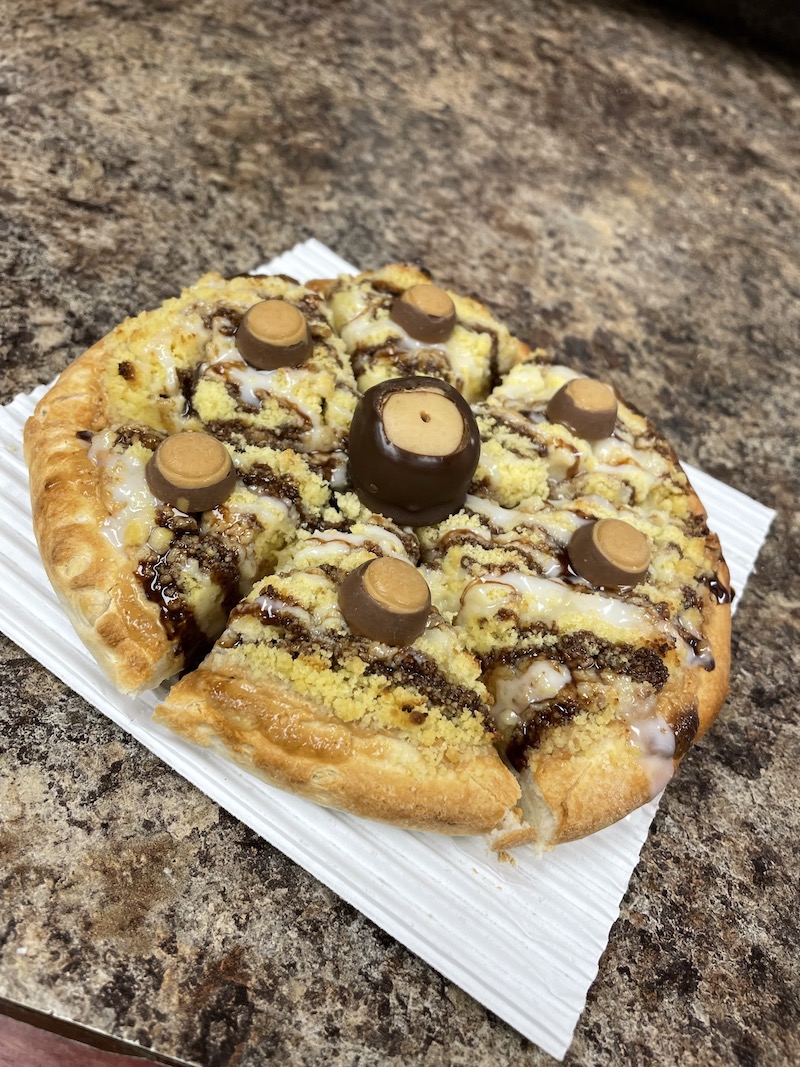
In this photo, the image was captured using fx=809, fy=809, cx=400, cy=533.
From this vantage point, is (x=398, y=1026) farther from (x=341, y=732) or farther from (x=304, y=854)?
(x=341, y=732)

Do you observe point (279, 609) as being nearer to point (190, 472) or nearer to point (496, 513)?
point (190, 472)

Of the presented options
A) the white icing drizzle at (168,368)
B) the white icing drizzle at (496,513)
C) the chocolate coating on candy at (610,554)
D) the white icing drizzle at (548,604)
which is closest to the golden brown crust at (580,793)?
the white icing drizzle at (548,604)

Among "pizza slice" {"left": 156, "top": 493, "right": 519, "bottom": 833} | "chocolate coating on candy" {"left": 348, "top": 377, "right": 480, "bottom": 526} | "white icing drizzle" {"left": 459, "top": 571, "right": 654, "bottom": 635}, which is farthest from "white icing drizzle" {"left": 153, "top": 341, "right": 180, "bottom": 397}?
"white icing drizzle" {"left": 459, "top": 571, "right": 654, "bottom": 635}

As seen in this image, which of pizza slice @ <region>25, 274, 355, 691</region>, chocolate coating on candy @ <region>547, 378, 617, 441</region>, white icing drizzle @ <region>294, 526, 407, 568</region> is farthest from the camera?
chocolate coating on candy @ <region>547, 378, 617, 441</region>

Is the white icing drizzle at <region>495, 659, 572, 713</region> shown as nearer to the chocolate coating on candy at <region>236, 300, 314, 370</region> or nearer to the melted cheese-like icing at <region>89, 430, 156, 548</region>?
the melted cheese-like icing at <region>89, 430, 156, 548</region>

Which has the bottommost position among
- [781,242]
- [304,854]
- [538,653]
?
[304,854]

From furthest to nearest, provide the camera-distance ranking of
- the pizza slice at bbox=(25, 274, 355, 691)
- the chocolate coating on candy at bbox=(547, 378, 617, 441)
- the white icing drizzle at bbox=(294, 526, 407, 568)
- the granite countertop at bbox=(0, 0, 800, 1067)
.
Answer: the chocolate coating on candy at bbox=(547, 378, 617, 441) < the white icing drizzle at bbox=(294, 526, 407, 568) < the pizza slice at bbox=(25, 274, 355, 691) < the granite countertop at bbox=(0, 0, 800, 1067)

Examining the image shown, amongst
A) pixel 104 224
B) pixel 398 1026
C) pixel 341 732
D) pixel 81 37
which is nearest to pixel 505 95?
pixel 81 37
